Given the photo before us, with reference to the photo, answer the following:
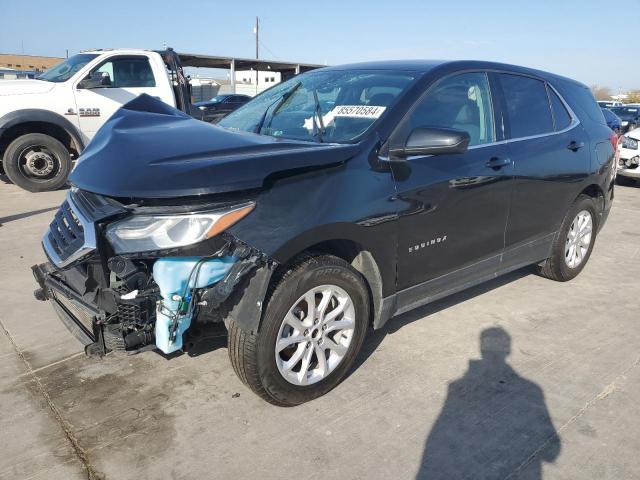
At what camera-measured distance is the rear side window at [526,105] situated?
12.6 feet

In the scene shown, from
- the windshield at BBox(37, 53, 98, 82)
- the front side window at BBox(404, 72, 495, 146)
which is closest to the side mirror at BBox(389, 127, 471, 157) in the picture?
the front side window at BBox(404, 72, 495, 146)

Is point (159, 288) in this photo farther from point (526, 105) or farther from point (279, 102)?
point (526, 105)

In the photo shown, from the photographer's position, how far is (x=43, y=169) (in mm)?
8062

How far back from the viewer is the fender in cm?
759

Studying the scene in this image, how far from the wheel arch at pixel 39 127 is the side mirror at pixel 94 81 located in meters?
0.61

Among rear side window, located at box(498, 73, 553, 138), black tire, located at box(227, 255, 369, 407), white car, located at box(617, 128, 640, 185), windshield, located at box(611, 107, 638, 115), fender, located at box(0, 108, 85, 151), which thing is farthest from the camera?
windshield, located at box(611, 107, 638, 115)

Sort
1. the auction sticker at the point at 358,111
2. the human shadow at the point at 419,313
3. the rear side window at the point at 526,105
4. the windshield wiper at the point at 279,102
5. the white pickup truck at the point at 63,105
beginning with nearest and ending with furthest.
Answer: the auction sticker at the point at 358,111 < the human shadow at the point at 419,313 < the windshield wiper at the point at 279,102 < the rear side window at the point at 526,105 < the white pickup truck at the point at 63,105

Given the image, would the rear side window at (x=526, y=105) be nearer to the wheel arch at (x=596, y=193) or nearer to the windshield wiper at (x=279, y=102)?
the wheel arch at (x=596, y=193)

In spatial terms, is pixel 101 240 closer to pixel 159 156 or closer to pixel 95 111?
pixel 159 156

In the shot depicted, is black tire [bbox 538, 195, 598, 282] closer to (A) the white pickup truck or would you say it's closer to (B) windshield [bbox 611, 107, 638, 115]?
(A) the white pickup truck

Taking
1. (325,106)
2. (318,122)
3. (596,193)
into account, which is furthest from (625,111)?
(318,122)

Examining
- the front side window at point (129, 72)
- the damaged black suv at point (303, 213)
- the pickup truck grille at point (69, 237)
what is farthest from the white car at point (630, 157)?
the pickup truck grille at point (69, 237)

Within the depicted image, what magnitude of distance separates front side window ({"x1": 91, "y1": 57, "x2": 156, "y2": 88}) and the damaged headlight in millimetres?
6906

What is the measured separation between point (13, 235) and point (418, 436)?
16.7 ft
